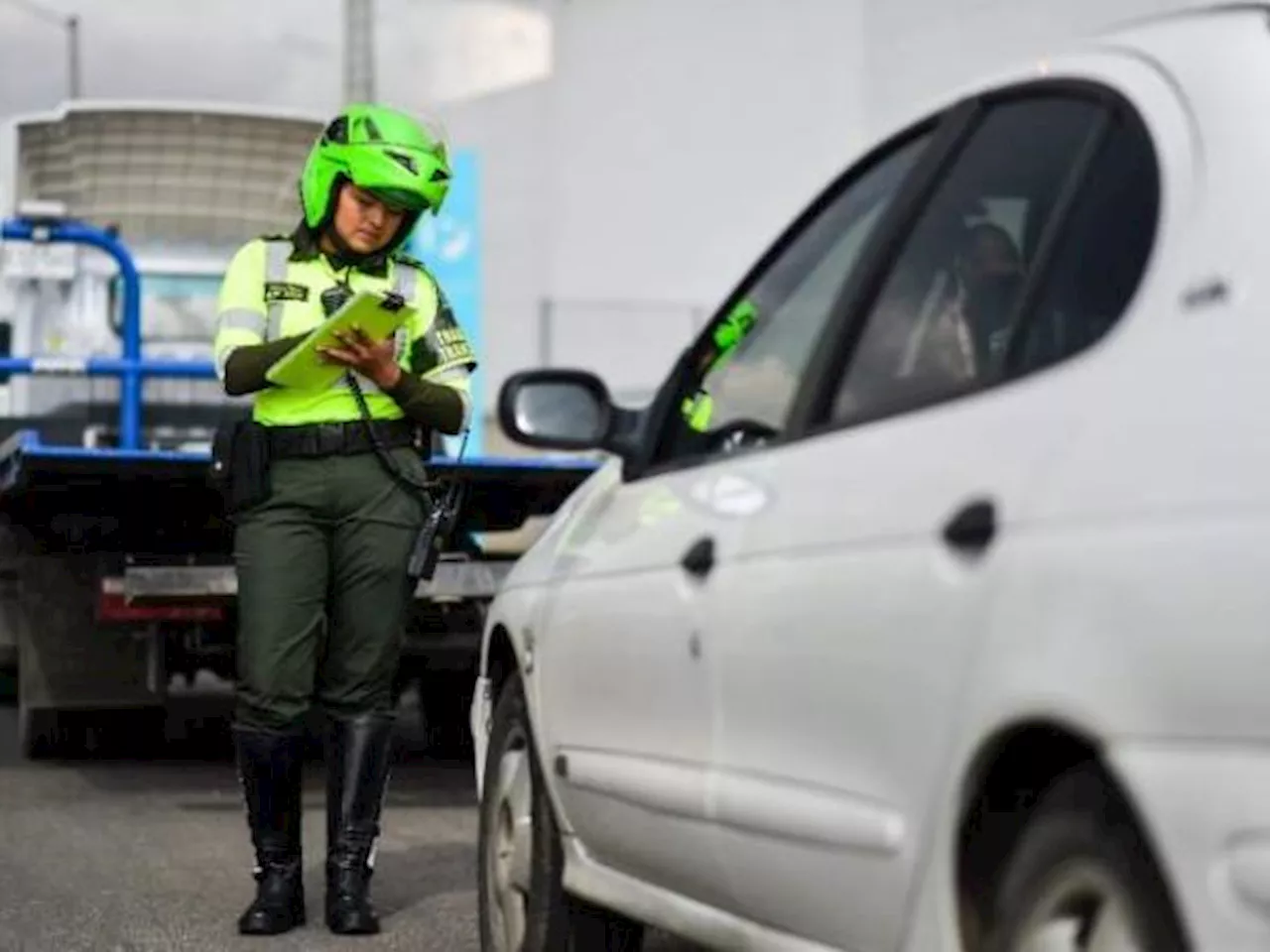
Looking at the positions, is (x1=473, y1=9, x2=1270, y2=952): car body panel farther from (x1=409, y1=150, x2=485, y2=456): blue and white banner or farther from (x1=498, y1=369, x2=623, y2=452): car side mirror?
(x1=409, y1=150, x2=485, y2=456): blue and white banner

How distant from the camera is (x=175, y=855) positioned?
7.29 metres

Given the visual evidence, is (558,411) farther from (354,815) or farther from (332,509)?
(354,815)

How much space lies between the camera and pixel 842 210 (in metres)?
3.96

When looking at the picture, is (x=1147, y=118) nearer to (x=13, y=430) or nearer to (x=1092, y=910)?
(x=1092, y=910)

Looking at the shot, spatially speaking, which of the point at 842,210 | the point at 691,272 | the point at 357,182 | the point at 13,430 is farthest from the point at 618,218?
the point at 842,210

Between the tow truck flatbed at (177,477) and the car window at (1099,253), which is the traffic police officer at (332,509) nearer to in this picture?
the tow truck flatbed at (177,477)

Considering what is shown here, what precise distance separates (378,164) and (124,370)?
404 cm

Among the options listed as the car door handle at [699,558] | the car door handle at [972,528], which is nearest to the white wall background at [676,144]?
Result: the car door handle at [699,558]

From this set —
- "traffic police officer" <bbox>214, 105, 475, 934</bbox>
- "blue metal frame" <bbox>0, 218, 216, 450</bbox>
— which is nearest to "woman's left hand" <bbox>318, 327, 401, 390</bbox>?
"traffic police officer" <bbox>214, 105, 475, 934</bbox>

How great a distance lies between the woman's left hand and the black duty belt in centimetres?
16

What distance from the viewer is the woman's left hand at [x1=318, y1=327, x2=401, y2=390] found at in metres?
5.69

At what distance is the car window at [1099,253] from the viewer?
2914mm

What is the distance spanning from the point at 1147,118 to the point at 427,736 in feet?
27.4

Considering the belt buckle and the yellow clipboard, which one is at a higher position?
the yellow clipboard
